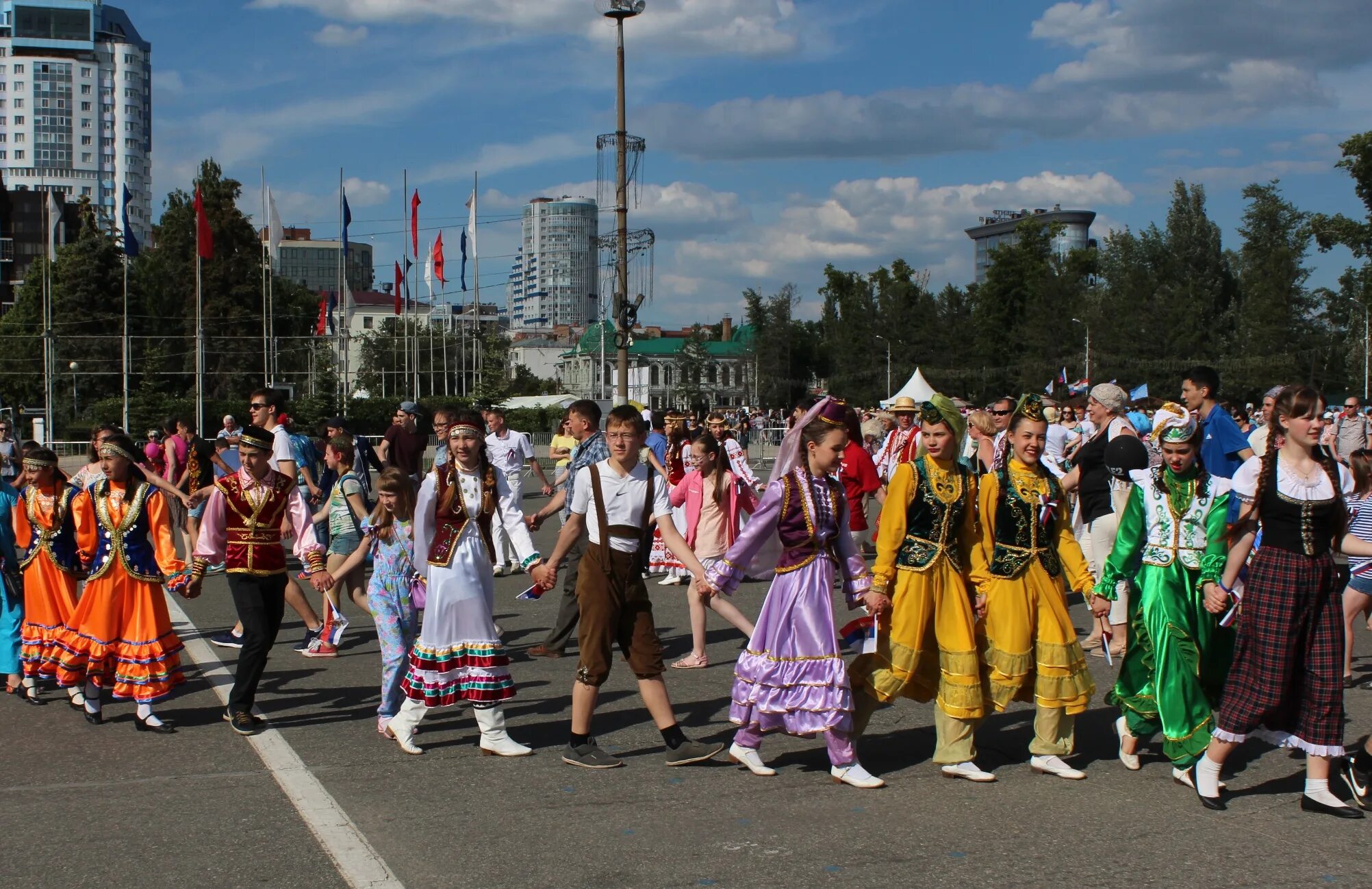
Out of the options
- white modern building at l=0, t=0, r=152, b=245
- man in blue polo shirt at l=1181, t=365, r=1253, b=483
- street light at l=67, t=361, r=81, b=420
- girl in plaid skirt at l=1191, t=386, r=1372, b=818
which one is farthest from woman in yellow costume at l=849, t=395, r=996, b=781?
white modern building at l=0, t=0, r=152, b=245

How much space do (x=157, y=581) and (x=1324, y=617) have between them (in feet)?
20.0

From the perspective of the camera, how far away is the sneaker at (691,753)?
6605 millimetres

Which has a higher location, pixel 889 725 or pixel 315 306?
pixel 315 306

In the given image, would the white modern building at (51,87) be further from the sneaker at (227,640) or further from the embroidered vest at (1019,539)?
the embroidered vest at (1019,539)

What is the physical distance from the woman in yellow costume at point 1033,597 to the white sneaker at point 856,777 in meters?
0.68

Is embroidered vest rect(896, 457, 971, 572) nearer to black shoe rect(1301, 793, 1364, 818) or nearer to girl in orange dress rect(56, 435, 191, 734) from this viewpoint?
black shoe rect(1301, 793, 1364, 818)

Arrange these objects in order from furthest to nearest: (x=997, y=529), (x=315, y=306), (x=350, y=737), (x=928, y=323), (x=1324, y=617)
→ 1. (x=315, y=306)
2. (x=928, y=323)
3. (x=350, y=737)
4. (x=997, y=529)
5. (x=1324, y=617)

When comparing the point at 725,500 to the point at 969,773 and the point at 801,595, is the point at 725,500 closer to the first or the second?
the point at 801,595

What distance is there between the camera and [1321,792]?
571 cm

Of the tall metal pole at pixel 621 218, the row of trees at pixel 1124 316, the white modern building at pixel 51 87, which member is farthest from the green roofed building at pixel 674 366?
the white modern building at pixel 51 87

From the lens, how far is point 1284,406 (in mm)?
6035

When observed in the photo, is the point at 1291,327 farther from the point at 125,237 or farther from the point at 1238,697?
the point at 1238,697

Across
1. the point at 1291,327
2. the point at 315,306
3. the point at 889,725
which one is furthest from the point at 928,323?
the point at 889,725

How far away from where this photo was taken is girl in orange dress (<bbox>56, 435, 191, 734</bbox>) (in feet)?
24.7
